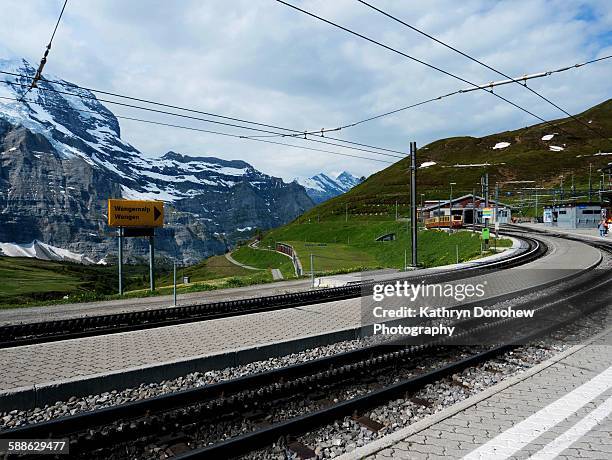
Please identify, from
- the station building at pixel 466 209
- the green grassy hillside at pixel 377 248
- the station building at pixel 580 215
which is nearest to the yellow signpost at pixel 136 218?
the green grassy hillside at pixel 377 248

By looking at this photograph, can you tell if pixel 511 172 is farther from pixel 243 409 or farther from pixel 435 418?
pixel 243 409

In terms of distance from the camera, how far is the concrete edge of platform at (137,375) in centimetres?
700

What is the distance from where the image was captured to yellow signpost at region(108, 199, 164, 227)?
1075 inches

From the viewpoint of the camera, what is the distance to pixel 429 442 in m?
5.55

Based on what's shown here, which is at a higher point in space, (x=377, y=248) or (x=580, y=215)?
(x=580, y=215)

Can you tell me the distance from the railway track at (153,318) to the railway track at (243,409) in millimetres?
5685

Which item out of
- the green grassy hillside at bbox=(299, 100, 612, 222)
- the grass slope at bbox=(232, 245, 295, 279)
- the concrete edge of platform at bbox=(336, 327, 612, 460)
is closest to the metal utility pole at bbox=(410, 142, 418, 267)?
the concrete edge of platform at bbox=(336, 327, 612, 460)

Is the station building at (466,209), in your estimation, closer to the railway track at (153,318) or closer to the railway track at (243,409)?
the railway track at (153,318)

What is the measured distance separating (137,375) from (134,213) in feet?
→ 71.5

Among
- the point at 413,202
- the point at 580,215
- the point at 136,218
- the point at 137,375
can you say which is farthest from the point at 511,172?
the point at 137,375

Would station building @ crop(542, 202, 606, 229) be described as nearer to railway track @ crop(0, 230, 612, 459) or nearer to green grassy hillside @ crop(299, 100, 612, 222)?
green grassy hillside @ crop(299, 100, 612, 222)

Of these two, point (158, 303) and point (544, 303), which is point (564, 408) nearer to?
point (544, 303)

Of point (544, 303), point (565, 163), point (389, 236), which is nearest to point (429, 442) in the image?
point (544, 303)

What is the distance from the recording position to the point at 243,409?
693 cm
